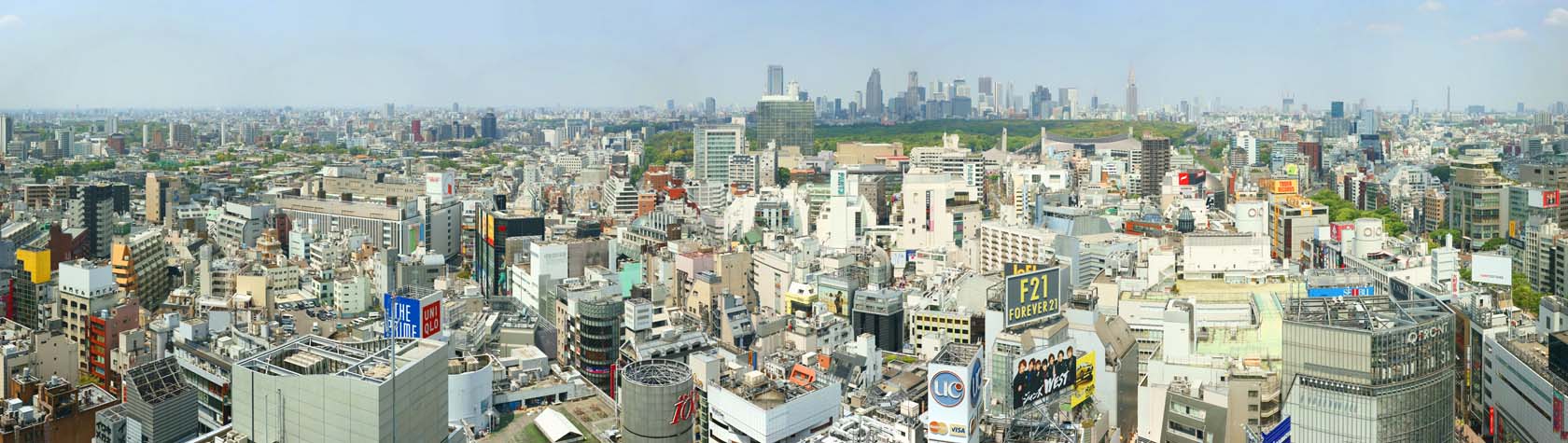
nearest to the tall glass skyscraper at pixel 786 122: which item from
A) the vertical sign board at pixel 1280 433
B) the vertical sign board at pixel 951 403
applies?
the vertical sign board at pixel 951 403

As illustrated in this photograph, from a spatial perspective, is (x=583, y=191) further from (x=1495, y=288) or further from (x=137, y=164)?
(x=1495, y=288)

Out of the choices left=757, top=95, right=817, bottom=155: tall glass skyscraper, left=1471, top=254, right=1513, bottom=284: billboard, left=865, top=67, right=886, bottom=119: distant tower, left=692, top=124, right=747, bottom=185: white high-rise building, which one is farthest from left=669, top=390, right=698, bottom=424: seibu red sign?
left=865, top=67, right=886, bottom=119: distant tower

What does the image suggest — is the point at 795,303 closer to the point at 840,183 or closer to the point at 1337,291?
the point at 1337,291

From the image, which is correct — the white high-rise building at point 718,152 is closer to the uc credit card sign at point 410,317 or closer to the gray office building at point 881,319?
the gray office building at point 881,319

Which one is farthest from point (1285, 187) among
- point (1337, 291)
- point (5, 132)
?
point (5, 132)

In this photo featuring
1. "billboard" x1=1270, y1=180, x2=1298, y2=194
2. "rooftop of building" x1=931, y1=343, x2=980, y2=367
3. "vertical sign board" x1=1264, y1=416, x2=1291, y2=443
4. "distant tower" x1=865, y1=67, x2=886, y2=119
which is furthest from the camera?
"distant tower" x1=865, y1=67, x2=886, y2=119

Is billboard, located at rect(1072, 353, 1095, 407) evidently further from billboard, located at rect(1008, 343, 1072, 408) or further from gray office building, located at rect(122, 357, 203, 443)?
gray office building, located at rect(122, 357, 203, 443)

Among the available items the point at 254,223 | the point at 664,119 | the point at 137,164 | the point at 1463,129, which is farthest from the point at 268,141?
the point at 1463,129
